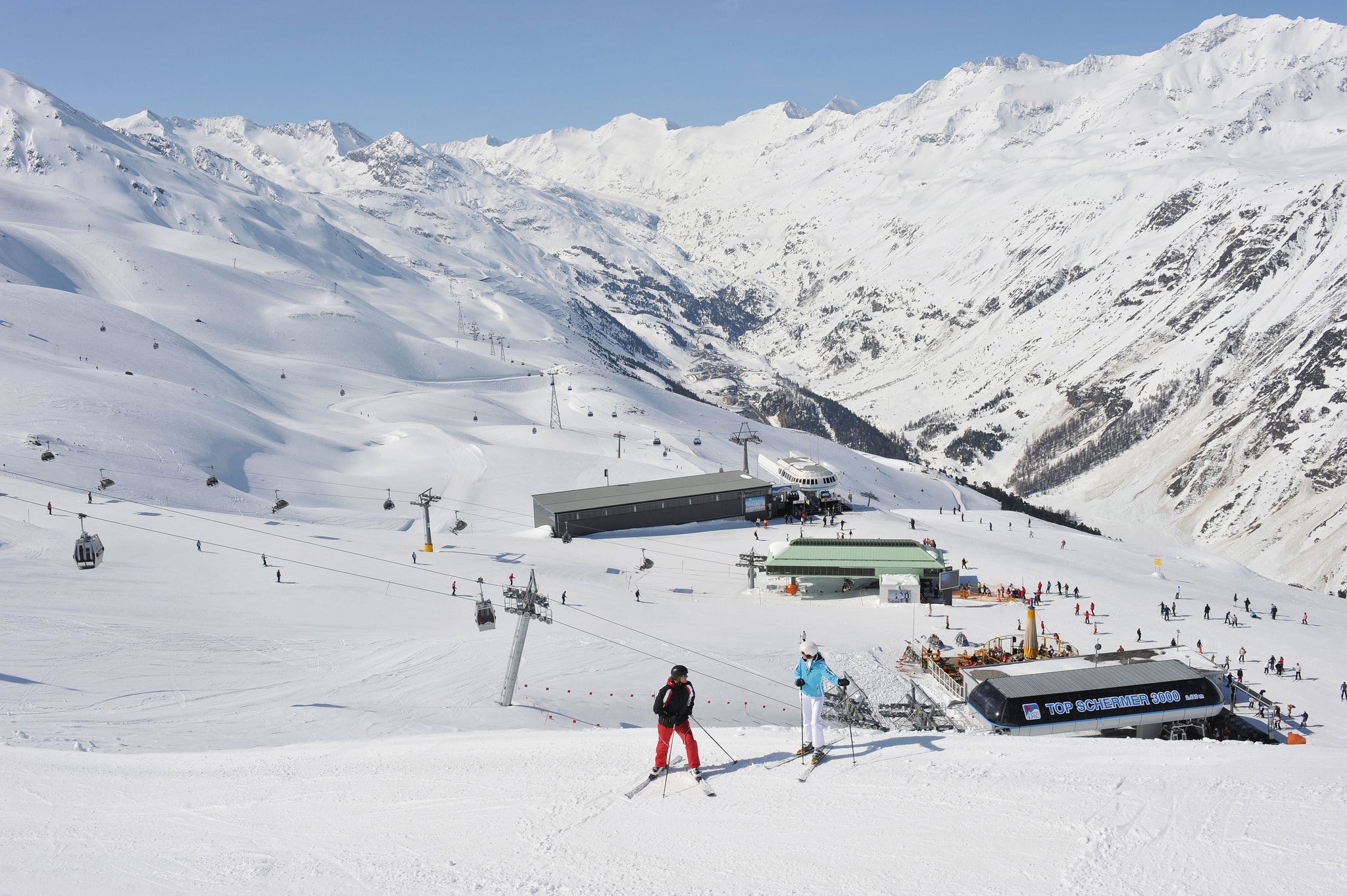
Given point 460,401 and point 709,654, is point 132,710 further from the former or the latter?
point 460,401

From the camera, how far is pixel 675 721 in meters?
13.2

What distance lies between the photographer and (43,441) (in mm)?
65438

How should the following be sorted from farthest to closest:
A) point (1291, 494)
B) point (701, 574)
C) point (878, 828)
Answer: point (1291, 494)
point (701, 574)
point (878, 828)

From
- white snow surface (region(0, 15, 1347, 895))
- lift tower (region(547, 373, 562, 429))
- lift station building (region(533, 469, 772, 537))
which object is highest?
lift tower (region(547, 373, 562, 429))

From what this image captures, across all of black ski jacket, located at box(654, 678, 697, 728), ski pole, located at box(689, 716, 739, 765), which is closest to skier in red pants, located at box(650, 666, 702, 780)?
black ski jacket, located at box(654, 678, 697, 728)

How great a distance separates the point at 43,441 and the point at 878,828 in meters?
73.3

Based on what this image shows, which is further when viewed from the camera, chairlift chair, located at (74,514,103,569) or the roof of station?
the roof of station

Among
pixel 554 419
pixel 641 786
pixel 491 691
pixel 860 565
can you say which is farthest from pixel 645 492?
pixel 641 786

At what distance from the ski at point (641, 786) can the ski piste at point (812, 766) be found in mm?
2044

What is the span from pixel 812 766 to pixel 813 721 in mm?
659

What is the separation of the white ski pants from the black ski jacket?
1785 mm

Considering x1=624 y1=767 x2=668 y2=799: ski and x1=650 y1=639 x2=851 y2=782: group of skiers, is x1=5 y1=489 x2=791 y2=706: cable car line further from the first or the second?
x1=624 y1=767 x2=668 y2=799: ski

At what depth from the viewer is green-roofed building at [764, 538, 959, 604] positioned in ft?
161

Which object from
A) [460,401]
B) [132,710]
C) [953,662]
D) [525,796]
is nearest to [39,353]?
[460,401]
